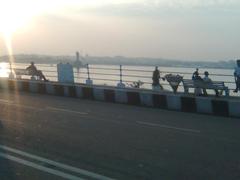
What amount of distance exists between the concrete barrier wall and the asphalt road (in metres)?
1.80

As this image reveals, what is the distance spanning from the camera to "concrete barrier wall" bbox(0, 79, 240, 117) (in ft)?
61.3

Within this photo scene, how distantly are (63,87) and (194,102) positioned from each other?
7.47 m

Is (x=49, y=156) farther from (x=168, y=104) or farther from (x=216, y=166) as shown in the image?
(x=168, y=104)

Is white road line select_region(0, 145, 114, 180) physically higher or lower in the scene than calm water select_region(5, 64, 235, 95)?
higher

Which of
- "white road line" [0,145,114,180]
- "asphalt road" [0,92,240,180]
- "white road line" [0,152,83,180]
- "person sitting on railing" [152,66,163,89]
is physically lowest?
"person sitting on railing" [152,66,163,89]

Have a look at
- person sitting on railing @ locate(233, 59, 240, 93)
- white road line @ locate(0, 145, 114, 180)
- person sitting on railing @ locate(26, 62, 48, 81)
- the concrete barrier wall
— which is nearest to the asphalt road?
white road line @ locate(0, 145, 114, 180)

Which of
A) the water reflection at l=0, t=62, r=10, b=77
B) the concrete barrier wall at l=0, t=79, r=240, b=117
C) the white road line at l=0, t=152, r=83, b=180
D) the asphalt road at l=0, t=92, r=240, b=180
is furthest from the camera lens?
the water reflection at l=0, t=62, r=10, b=77

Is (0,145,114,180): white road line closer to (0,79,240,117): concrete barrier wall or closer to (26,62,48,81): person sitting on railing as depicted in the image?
(0,79,240,117): concrete barrier wall

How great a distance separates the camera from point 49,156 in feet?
30.4

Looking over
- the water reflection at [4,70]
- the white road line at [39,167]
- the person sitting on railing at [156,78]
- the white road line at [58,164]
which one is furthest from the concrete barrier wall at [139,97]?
the white road line at [39,167]

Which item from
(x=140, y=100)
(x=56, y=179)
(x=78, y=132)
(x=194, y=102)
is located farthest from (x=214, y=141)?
(x=140, y=100)

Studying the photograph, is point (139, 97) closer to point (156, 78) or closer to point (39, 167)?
point (156, 78)

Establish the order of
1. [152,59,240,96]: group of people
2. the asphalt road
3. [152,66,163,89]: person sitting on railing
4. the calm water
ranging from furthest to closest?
[152,66,163,89]: person sitting on railing, the calm water, [152,59,240,96]: group of people, the asphalt road

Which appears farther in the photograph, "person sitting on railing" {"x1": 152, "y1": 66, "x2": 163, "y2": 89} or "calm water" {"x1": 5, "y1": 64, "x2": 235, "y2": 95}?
"person sitting on railing" {"x1": 152, "y1": 66, "x2": 163, "y2": 89}
